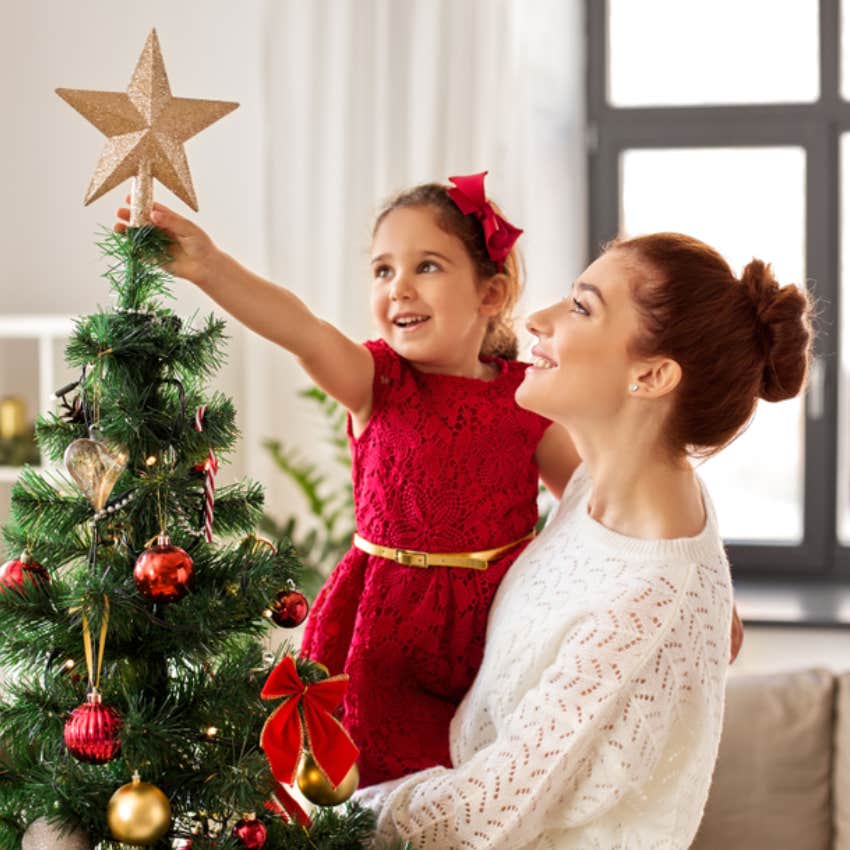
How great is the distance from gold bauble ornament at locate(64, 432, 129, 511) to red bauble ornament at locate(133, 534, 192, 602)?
70 mm

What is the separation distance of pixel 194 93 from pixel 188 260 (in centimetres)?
241

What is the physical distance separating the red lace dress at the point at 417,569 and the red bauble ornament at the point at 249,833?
42 cm

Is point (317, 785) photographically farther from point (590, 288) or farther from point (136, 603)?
point (590, 288)

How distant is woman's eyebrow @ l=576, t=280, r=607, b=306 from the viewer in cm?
150

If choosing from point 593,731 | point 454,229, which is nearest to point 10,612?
point 593,731

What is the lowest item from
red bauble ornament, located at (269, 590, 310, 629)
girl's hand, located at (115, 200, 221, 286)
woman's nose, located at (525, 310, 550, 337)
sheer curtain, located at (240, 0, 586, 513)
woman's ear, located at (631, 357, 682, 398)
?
red bauble ornament, located at (269, 590, 310, 629)

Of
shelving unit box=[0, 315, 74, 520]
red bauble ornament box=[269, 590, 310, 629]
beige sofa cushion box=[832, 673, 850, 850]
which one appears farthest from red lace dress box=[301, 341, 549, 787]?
shelving unit box=[0, 315, 74, 520]

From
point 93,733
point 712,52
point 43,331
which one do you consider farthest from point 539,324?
point 712,52

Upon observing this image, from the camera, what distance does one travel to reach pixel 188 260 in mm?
1273

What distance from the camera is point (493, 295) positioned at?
1.77m

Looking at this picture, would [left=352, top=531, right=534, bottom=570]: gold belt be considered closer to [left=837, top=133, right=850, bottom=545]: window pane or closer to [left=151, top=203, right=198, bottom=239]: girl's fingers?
[left=151, top=203, right=198, bottom=239]: girl's fingers

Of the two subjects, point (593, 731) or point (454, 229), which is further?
point (454, 229)

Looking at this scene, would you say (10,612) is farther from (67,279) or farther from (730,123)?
(730,123)

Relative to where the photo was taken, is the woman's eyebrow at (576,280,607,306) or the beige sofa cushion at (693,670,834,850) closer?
the woman's eyebrow at (576,280,607,306)
